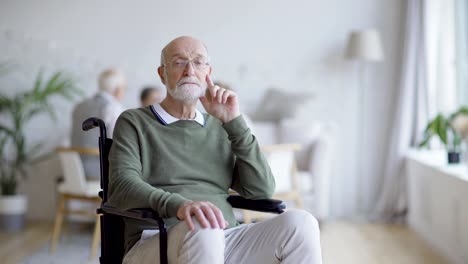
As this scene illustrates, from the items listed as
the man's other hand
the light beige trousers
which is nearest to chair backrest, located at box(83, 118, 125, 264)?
the light beige trousers

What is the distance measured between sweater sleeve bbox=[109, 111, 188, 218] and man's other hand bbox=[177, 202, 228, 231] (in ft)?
0.24

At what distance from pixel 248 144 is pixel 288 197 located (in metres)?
2.67

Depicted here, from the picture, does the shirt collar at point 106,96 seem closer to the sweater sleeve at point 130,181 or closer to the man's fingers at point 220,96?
the sweater sleeve at point 130,181

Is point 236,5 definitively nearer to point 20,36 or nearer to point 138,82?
point 138,82

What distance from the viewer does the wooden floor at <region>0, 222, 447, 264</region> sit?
15.4 ft

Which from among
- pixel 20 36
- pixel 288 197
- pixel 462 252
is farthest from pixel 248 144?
pixel 20 36

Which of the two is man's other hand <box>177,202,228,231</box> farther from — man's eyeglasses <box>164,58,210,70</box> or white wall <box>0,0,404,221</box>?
white wall <box>0,0,404,221</box>

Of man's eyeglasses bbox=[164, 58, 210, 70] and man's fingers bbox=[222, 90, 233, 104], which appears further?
man's eyeglasses bbox=[164, 58, 210, 70]

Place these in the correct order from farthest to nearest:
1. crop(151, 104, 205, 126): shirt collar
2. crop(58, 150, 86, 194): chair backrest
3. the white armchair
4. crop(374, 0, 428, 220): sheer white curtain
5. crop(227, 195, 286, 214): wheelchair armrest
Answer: crop(374, 0, 428, 220): sheer white curtain < the white armchair < crop(58, 150, 86, 194): chair backrest < crop(151, 104, 205, 126): shirt collar < crop(227, 195, 286, 214): wheelchair armrest

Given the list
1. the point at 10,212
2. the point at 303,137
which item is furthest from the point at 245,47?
the point at 10,212

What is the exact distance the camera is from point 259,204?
8.34ft

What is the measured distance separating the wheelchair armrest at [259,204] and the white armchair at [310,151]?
2584 mm

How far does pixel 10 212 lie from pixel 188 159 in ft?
12.5

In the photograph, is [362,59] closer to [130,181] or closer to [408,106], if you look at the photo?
[408,106]
